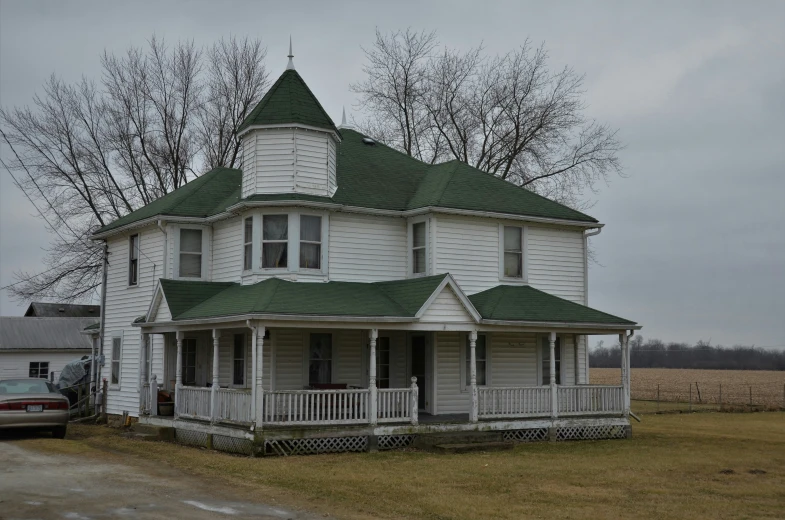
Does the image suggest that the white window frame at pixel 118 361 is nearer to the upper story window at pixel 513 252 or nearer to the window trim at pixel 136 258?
the window trim at pixel 136 258

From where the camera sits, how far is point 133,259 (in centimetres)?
2708

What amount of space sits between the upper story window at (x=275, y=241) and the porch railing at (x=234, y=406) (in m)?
3.79

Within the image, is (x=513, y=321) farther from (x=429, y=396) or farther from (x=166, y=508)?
(x=166, y=508)

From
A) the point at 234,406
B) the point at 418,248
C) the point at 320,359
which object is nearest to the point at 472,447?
the point at 320,359

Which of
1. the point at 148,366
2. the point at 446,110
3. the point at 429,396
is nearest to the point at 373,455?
the point at 429,396

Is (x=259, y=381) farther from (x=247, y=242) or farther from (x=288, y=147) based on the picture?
(x=288, y=147)

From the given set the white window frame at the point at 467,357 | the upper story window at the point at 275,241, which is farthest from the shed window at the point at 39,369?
the white window frame at the point at 467,357

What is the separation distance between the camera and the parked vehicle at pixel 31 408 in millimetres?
21531

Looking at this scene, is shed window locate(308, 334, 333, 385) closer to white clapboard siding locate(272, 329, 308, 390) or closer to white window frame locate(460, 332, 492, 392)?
white clapboard siding locate(272, 329, 308, 390)

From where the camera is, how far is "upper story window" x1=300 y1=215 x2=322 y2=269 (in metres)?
22.7

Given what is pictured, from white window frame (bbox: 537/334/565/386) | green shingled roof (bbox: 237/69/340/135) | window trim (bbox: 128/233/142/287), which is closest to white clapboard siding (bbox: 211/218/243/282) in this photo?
green shingled roof (bbox: 237/69/340/135)

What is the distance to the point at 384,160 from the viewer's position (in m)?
27.3

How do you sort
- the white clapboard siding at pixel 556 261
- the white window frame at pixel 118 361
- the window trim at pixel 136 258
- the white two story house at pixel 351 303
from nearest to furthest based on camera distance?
1. the white two story house at pixel 351 303
2. the white clapboard siding at pixel 556 261
3. the window trim at pixel 136 258
4. the white window frame at pixel 118 361

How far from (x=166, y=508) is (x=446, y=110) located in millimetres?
32588
